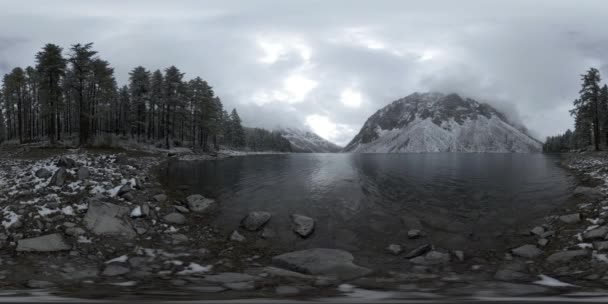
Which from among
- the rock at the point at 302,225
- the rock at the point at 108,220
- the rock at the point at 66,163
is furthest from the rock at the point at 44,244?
the rock at the point at 302,225

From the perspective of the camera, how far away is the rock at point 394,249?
34.7 feet

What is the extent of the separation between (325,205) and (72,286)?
1125cm

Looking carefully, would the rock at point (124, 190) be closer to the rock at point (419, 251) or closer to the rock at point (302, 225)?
the rock at point (302, 225)

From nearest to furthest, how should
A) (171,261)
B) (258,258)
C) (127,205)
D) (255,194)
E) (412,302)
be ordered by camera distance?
(412,302)
(171,261)
(258,258)
(127,205)
(255,194)

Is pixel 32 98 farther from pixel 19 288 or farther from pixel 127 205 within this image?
pixel 19 288

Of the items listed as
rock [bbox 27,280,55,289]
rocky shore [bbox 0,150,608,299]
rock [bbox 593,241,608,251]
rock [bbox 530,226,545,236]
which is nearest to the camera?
rock [bbox 27,280,55,289]

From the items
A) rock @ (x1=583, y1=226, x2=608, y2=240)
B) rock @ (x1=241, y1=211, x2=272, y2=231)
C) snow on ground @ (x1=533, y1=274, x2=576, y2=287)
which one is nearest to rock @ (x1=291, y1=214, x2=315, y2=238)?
rock @ (x1=241, y1=211, x2=272, y2=231)

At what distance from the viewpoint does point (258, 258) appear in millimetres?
9953

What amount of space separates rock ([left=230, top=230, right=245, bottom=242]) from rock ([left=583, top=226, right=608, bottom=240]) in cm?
1182

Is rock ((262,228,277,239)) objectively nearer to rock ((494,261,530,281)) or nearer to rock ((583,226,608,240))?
rock ((494,261,530,281))

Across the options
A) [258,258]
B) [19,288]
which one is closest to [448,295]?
[258,258]

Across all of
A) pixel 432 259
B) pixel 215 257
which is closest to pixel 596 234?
pixel 432 259

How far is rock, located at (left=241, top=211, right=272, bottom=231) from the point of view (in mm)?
12852

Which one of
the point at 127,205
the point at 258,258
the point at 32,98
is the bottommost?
the point at 258,258
